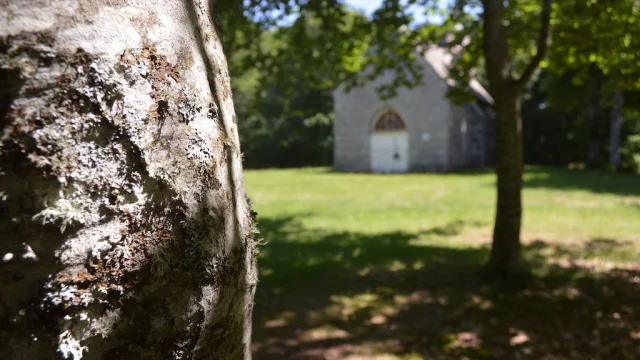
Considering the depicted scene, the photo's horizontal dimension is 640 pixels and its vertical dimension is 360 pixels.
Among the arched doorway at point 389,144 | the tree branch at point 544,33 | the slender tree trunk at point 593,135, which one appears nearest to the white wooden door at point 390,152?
the arched doorway at point 389,144

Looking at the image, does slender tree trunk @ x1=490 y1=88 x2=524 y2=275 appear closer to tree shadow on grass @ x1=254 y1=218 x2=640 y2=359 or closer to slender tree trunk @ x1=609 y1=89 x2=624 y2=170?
tree shadow on grass @ x1=254 y1=218 x2=640 y2=359

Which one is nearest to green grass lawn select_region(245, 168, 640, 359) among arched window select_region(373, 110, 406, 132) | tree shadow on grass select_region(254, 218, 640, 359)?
tree shadow on grass select_region(254, 218, 640, 359)

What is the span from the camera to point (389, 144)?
31.5 m

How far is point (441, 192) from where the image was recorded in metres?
18.4

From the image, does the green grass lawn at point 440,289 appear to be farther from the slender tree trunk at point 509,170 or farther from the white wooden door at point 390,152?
the white wooden door at point 390,152

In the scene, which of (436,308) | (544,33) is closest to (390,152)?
(544,33)

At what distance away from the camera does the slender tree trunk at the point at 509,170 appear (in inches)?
246

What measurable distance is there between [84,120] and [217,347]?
22.5 inches

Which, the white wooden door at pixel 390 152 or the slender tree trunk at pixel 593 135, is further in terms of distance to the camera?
the slender tree trunk at pixel 593 135

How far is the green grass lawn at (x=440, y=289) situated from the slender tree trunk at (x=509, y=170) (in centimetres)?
63

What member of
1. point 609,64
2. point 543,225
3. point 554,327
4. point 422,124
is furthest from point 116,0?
point 422,124

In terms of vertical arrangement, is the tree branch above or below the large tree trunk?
above

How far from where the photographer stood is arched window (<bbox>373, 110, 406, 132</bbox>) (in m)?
31.1

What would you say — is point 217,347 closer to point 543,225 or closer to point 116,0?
point 116,0
